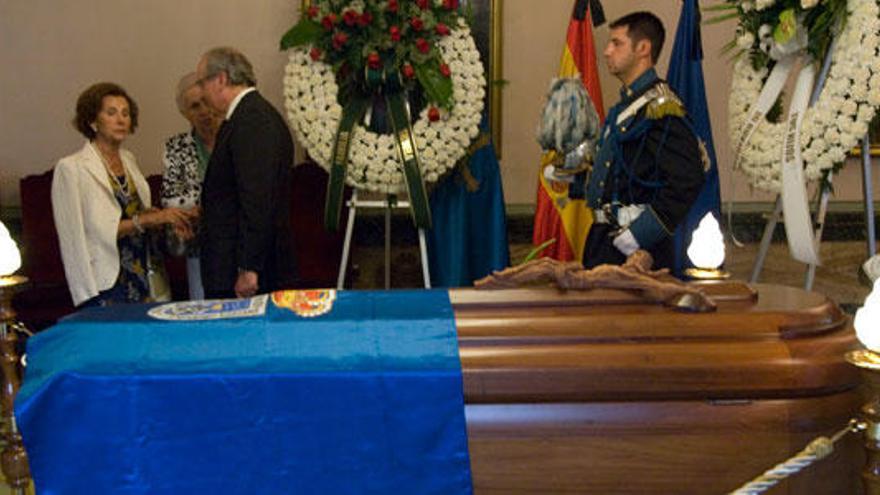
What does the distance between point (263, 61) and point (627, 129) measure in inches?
108

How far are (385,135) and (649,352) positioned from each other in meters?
3.02

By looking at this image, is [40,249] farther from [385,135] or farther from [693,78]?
[693,78]

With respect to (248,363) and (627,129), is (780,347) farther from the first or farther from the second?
(627,129)

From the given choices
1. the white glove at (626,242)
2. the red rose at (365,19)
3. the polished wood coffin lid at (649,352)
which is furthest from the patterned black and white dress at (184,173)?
the polished wood coffin lid at (649,352)

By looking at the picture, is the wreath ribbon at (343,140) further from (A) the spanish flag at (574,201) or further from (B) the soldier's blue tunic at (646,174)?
(B) the soldier's blue tunic at (646,174)

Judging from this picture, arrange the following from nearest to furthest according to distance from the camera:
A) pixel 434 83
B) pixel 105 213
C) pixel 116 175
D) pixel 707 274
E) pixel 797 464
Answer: pixel 797 464 → pixel 707 274 → pixel 105 213 → pixel 116 175 → pixel 434 83

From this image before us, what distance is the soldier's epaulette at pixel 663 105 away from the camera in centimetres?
366

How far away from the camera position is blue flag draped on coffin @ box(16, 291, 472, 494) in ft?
5.70

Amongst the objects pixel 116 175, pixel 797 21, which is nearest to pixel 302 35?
pixel 116 175

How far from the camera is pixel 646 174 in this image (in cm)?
374

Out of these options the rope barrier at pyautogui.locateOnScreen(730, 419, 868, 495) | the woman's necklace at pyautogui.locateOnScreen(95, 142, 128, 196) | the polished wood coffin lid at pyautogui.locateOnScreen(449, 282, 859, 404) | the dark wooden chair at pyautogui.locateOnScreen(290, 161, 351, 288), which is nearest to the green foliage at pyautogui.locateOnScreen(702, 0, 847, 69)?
the polished wood coffin lid at pyautogui.locateOnScreen(449, 282, 859, 404)

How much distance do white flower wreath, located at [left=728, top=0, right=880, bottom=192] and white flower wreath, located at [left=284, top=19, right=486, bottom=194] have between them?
134cm

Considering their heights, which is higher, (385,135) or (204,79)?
(204,79)

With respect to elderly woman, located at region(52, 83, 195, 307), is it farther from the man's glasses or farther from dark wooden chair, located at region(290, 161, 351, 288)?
dark wooden chair, located at region(290, 161, 351, 288)
